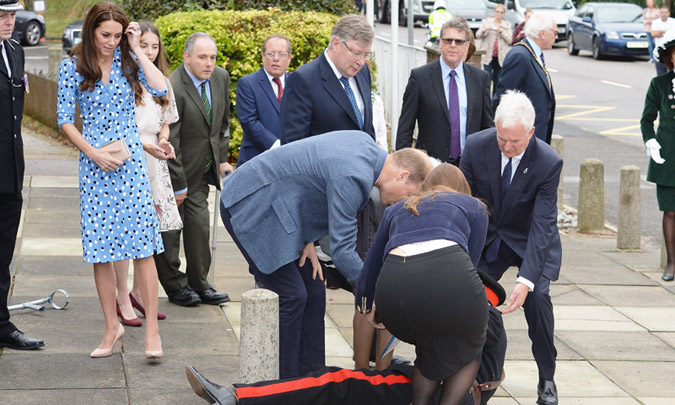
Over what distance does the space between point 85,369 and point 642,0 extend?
3474 cm

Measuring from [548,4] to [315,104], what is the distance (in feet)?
88.8

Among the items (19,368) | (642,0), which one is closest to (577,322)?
(19,368)

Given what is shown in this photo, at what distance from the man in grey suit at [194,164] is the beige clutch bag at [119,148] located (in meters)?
1.33

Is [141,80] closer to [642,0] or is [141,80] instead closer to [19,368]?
[19,368]

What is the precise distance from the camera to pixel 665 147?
8.78m

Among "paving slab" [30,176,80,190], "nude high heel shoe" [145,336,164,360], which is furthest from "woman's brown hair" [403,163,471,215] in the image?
"paving slab" [30,176,80,190]

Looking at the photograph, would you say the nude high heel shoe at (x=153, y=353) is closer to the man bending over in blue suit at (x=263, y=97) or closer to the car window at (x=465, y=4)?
the man bending over in blue suit at (x=263, y=97)

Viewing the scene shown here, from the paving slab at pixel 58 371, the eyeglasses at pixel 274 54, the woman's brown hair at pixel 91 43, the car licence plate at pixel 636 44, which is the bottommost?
the car licence plate at pixel 636 44

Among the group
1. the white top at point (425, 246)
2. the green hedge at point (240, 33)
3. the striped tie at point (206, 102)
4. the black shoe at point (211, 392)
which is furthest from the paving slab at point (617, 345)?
the green hedge at point (240, 33)

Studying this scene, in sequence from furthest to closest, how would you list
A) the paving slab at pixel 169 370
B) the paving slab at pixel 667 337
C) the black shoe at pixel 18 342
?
the paving slab at pixel 667 337, the black shoe at pixel 18 342, the paving slab at pixel 169 370

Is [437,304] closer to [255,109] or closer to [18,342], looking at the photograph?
[18,342]

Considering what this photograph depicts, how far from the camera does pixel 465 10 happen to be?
107ft

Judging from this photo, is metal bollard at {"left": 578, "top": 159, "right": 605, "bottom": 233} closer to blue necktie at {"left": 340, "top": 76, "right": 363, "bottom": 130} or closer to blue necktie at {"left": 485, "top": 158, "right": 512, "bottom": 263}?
blue necktie at {"left": 340, "top": 76, "right": 363, "bottom": 130}

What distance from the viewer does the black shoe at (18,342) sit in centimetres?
602
